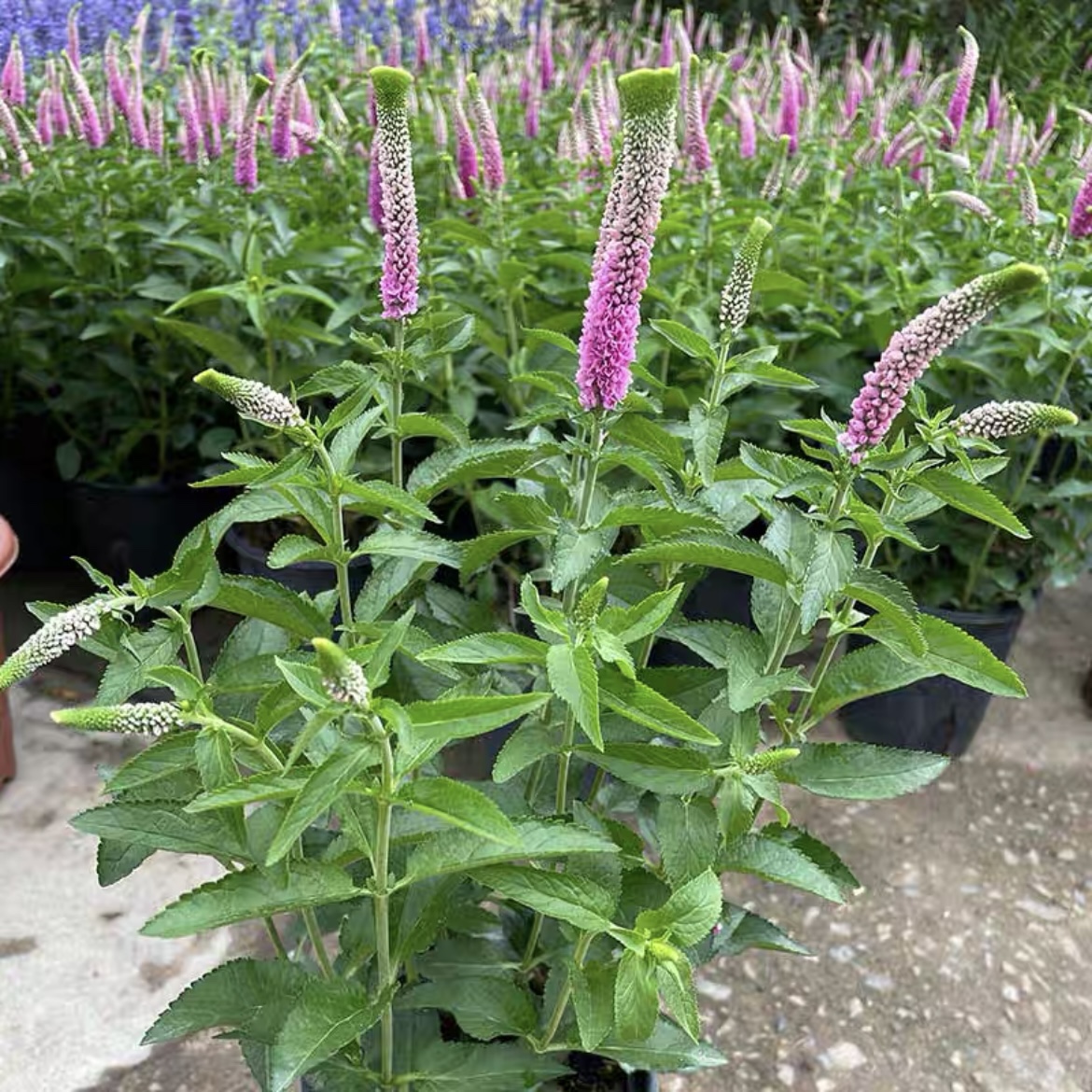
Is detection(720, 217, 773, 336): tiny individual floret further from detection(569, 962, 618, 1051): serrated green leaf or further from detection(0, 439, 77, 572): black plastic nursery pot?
detection(0, 439, 77, 572): black plastic nursery pot

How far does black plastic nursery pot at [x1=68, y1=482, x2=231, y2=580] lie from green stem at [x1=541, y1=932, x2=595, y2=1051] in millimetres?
2357

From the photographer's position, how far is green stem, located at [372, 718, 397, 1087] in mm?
1133

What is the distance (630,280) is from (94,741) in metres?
2.42

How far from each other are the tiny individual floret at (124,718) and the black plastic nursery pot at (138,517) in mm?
2466

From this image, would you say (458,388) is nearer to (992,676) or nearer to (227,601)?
(227,601)

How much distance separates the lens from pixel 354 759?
1083 mm

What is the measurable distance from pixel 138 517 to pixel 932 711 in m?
2.46

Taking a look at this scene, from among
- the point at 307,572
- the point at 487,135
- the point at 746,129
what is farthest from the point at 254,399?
the point at 746,129

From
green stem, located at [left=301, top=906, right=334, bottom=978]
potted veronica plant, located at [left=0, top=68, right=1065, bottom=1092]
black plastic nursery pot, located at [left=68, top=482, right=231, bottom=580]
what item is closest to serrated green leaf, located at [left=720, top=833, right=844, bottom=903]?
potted veronica plant, located at [left=0, top=68, right=1065, bottom=1092]

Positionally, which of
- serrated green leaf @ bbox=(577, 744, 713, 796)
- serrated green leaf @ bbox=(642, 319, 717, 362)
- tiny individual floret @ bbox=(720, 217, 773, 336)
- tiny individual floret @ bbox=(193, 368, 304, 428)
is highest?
tiny individual floret @ bbox=(720, 217, 773, 336)

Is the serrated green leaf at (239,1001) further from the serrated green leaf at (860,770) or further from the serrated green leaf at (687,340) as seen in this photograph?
the serrated green leaf at (687,340)

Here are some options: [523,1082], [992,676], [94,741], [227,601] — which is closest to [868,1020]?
[523,1082]

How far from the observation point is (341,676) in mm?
966

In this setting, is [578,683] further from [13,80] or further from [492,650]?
[13,80]
